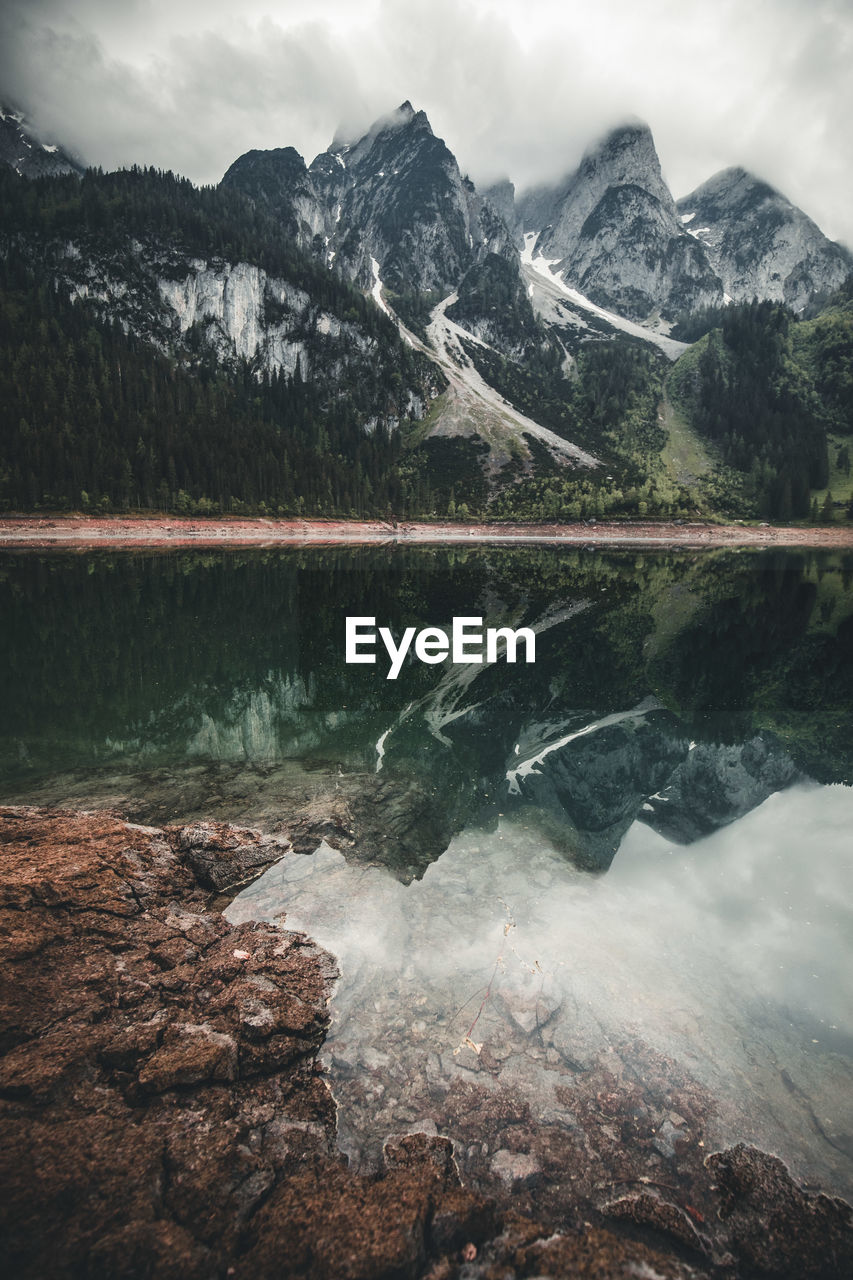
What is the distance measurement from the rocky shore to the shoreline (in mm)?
69384

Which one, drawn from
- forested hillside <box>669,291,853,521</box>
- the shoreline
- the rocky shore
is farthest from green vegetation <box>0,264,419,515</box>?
forested hillside <box>669,291,853,521</box>

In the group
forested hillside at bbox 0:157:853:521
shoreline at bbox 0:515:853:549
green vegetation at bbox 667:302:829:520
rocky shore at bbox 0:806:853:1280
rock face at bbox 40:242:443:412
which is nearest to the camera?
rocky shore at bbox 0:806:853:1280

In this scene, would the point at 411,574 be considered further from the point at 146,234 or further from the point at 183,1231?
the point at 146,234

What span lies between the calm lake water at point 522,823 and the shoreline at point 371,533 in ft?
176

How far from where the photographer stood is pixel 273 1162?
3.82 meters

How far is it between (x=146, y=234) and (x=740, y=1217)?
678ft

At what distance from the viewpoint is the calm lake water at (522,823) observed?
5.17 m

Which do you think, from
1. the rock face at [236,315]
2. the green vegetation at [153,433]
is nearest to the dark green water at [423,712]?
the green vegetation at [153,433]

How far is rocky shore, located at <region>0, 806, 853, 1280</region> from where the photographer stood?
319 centimetres

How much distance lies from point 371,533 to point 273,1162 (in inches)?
3668

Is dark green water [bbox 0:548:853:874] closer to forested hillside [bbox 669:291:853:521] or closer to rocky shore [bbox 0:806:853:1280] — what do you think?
rocky shore [bbox 0:806:853:1280]

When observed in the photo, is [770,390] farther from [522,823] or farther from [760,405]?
[522,823]

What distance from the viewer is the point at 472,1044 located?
523 cm

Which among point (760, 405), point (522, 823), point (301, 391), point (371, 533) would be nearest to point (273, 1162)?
point (522, 823)
